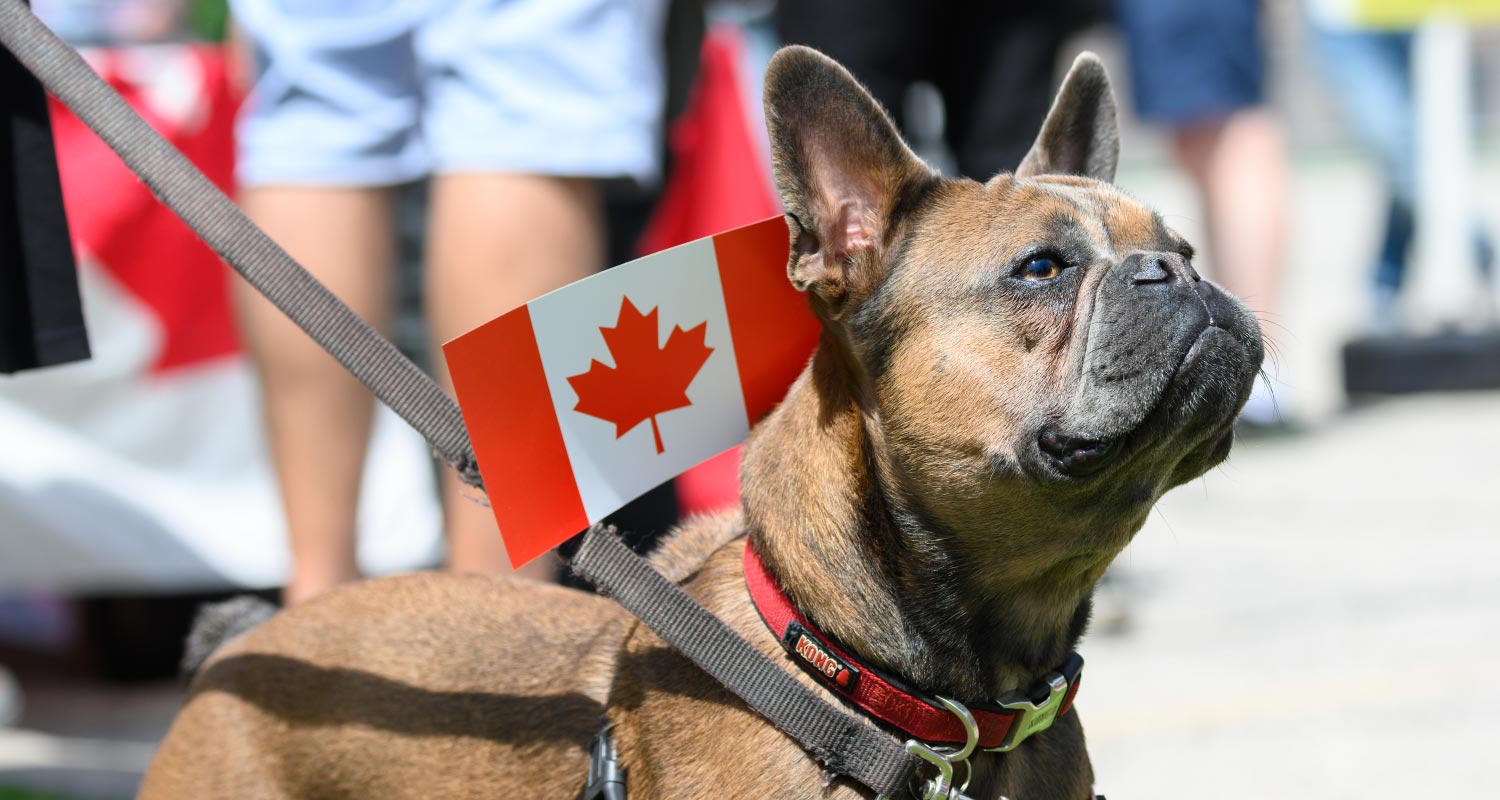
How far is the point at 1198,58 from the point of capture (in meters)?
6.74

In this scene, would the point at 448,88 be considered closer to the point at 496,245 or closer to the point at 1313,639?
the point at 496,245

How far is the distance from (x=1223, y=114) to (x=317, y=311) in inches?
211

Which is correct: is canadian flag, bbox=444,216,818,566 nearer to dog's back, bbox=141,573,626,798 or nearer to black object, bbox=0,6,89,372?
dog's back, bbox=141,573,626,798

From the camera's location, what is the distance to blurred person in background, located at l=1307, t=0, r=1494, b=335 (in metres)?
9.11

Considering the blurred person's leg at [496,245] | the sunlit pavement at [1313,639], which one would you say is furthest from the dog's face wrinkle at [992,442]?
the blurred person's leg at [496,245]

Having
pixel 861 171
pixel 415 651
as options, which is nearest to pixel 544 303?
pixel 861 171

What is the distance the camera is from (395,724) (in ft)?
8.46

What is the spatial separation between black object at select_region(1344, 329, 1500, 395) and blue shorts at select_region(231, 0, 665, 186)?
654 cm

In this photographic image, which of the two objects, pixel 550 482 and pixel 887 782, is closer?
pixel 887 782

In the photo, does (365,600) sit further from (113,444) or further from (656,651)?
(113,444)

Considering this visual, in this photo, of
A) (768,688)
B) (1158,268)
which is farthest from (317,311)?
(1158,268)

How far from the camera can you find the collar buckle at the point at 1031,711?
2250 mm

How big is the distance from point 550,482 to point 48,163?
1080 millimetres

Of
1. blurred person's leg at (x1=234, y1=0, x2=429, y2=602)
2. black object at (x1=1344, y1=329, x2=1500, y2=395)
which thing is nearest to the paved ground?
blurred person's leg at (x1=234, y1=0, x2=429, y2=602)
